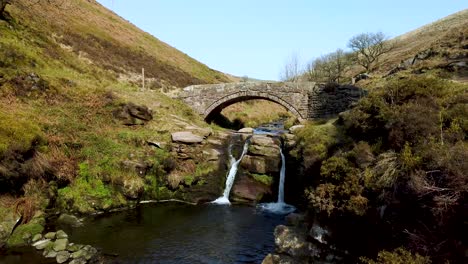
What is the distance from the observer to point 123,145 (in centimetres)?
2284

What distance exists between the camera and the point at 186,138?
24469 millimetres

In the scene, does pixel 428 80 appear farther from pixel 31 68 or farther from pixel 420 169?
pixel 31 68

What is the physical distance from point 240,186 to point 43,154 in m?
12.2

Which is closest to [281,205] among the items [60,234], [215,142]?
[215,142]

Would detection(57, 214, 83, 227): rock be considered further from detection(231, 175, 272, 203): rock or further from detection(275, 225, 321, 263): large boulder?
detection(275, 225, 321, 263): large boulder

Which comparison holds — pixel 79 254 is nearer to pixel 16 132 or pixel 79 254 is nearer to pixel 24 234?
pixel 24 234

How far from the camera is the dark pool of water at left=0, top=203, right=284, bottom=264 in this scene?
13.9 metres

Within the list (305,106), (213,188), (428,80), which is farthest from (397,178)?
(305,106)

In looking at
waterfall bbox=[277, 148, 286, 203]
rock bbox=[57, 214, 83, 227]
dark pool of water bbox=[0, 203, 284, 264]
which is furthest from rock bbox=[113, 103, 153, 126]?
waterfall bbox=[277, 148, 286, 203]

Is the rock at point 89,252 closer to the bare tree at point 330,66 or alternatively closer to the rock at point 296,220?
the rock at point 296,220

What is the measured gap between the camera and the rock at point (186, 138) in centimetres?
2433

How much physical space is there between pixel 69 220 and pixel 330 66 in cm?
7033

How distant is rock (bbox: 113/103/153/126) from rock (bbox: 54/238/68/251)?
1229 cm

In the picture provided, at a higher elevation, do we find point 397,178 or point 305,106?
point 305,106
